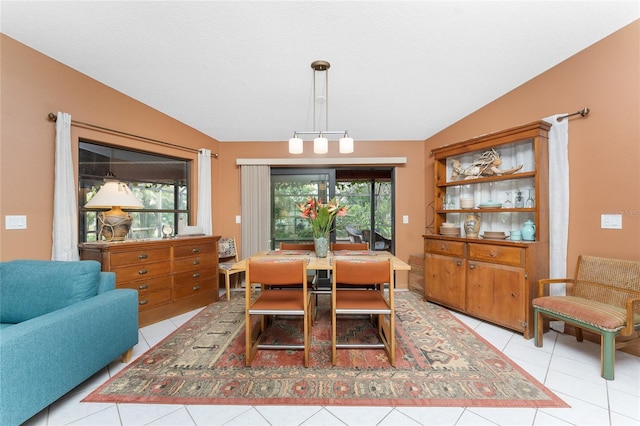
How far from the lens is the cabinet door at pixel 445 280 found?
306cm

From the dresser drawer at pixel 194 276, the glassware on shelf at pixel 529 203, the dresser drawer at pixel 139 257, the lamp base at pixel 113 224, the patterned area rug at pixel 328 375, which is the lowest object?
the patterned area rug at pixel 328 375

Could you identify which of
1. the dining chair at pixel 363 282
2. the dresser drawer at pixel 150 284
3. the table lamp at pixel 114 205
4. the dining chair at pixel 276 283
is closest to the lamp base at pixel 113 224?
the table lamp at pixel 114 205

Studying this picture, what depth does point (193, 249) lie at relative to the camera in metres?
3.27

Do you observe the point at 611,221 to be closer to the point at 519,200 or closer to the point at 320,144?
the point at 519,200

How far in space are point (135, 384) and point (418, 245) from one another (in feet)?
12.8

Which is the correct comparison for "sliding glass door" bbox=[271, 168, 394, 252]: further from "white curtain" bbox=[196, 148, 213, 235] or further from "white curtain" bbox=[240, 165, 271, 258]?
"white curtain" bbox=[196, 148, 213, 235]

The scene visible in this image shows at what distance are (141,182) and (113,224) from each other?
0.84 m

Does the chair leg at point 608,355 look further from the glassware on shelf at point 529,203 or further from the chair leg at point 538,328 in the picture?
the glassware on shelf at point 529,203

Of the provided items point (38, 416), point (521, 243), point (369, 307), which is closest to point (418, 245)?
point (521, 243)

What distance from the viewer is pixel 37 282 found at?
1847mm

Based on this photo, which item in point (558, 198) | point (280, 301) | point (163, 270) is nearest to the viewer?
point (280, 301)

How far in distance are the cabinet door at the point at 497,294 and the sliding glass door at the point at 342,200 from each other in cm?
164

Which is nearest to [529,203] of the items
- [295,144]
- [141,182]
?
[295,144]

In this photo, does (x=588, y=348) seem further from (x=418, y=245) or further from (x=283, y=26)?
(x=283, y=26)
